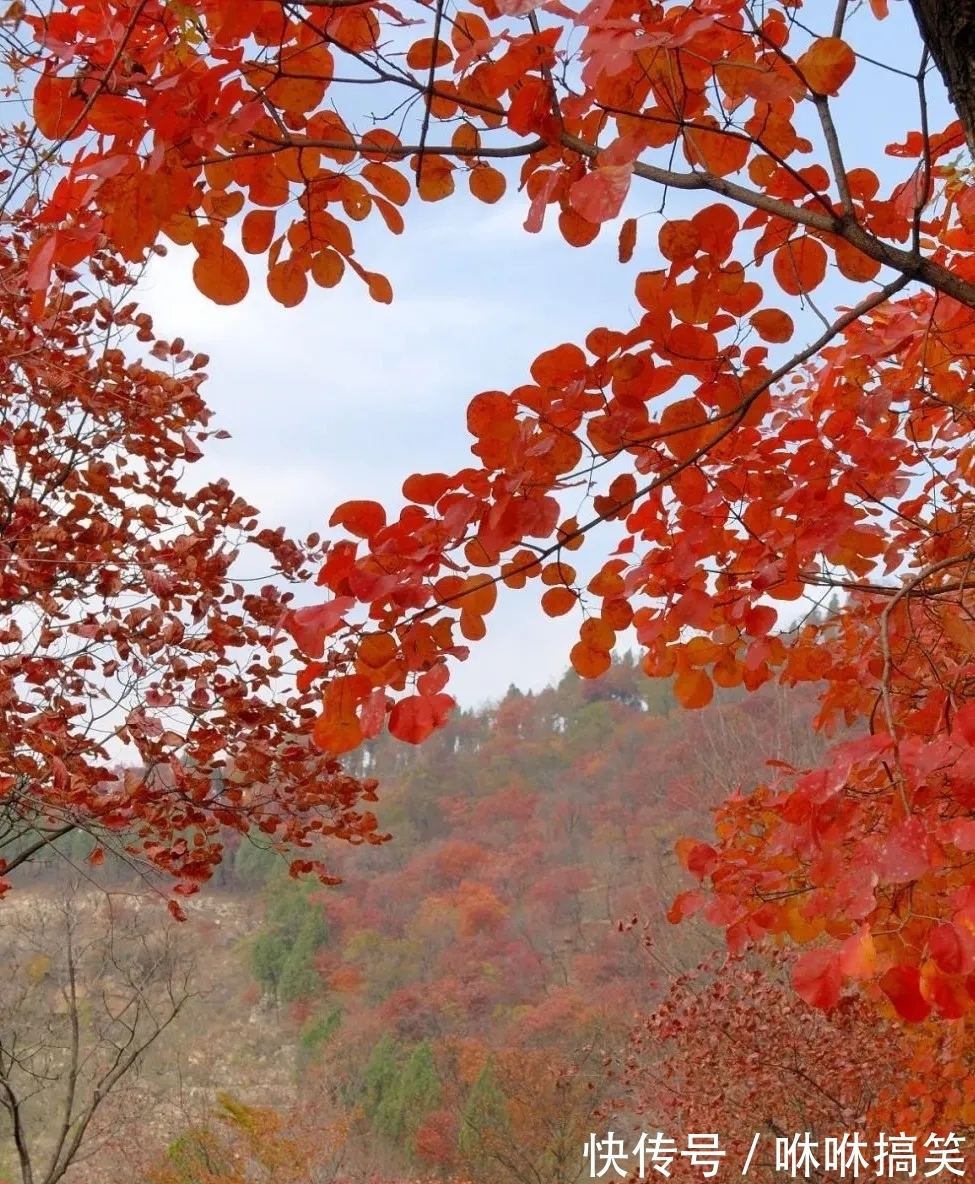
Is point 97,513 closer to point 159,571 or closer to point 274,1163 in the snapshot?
point 159,571

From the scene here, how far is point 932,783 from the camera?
1.30 m

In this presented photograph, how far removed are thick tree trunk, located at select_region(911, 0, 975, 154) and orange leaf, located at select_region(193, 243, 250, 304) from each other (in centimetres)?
88

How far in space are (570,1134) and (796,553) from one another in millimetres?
11363

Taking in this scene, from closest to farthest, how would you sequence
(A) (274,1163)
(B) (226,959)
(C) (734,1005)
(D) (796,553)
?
1. (D) (796,553)
2. (C) (734,1005)
3. (A) (274,1163)
4. (B) (226,959)

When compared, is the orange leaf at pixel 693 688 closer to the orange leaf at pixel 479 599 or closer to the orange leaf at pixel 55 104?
the orange leaf at pixel 479 599

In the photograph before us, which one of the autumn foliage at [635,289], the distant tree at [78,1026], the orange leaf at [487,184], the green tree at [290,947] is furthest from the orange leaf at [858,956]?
the green tree at [290,947]

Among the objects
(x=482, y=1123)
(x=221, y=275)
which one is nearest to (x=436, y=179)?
(x=221, y=275)

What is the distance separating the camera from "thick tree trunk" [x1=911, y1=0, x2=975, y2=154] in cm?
112

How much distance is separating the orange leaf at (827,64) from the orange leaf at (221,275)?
27.8 inches

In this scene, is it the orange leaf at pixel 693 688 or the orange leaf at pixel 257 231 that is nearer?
the orange leaf at pixel 257 231

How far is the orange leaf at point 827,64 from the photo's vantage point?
42.9 inches

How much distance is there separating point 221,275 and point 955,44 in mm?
925

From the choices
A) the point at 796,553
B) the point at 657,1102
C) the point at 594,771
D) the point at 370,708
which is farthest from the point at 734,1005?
the point at 594,771

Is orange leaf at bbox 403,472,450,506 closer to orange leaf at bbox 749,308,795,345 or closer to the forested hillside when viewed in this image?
orange leaf at bbox 749,308,795,345
